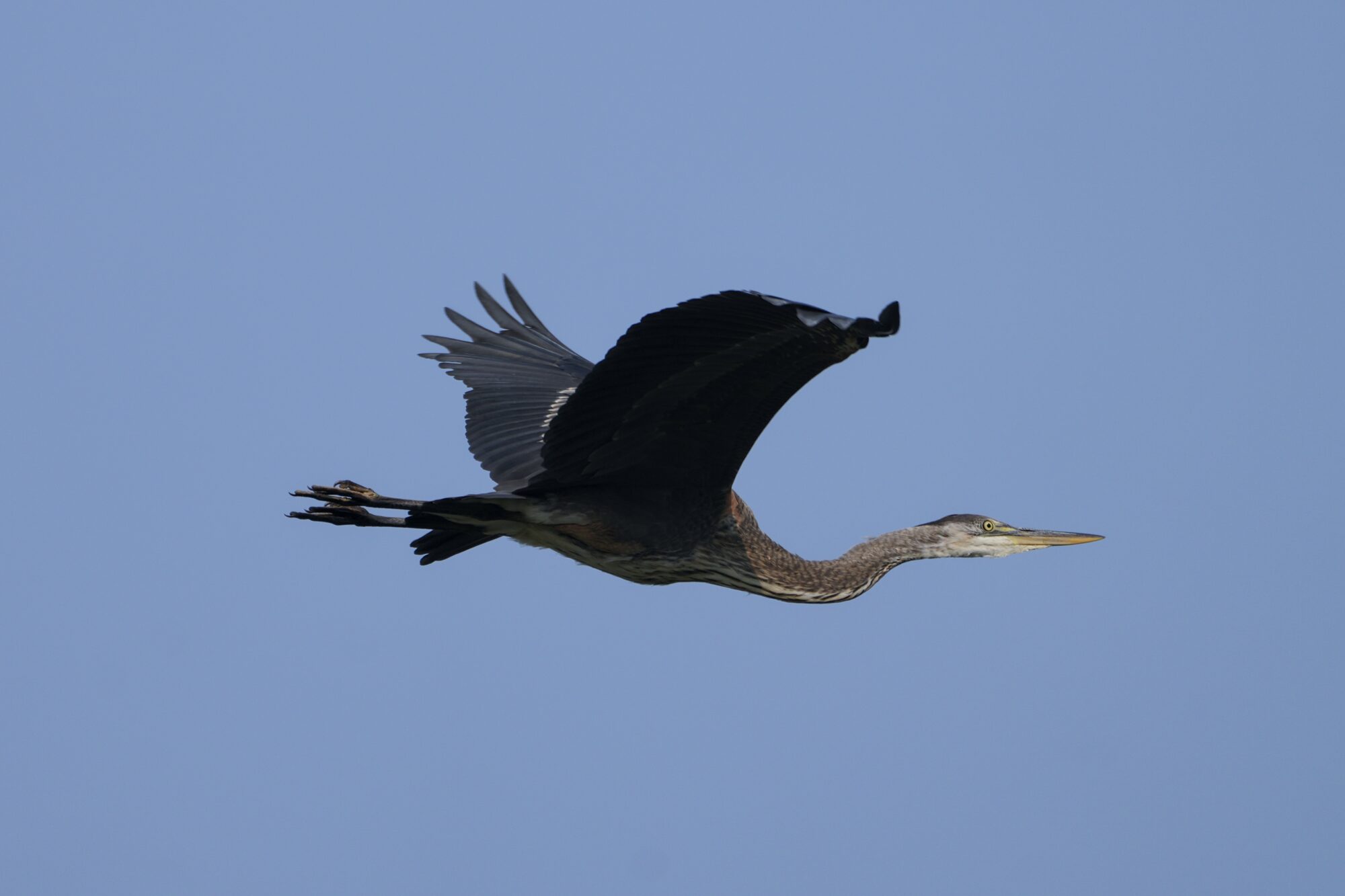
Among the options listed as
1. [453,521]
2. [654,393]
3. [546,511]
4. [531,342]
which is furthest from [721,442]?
[531,342]

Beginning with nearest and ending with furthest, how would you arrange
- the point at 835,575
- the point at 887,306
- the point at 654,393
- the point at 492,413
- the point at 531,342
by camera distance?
1. the point at 887,306
2. the point at 654,393
3. the point at 835,575
4. the point at 492,413
5. the point at 531,342

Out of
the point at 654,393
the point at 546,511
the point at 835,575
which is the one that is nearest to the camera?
the point at 654,393

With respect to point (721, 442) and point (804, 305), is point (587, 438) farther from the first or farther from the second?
point (804, 305)

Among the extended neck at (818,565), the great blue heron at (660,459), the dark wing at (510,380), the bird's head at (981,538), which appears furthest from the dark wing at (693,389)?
the bird's head at (981,538)

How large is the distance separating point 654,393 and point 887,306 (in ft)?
6.27

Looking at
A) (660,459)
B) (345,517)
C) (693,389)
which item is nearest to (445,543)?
(345,517)

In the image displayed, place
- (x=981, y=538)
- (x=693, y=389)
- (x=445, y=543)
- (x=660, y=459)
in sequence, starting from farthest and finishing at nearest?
(x=981, y=538)
(x=445, y=543)
(x=660, y=459)
(x=693, y=389)

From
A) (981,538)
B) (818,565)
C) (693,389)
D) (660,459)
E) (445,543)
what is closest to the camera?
(693,389)

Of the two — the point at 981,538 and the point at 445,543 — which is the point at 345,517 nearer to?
the point at 445,543

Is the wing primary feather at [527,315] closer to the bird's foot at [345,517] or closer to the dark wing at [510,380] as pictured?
the dark wing at [510,380]

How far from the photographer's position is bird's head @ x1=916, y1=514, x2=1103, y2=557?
9555mm

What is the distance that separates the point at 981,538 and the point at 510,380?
11.1 ft

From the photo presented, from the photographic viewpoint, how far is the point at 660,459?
314 inches

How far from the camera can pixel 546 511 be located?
8203 mm
